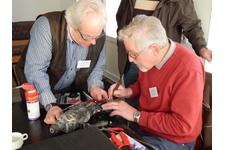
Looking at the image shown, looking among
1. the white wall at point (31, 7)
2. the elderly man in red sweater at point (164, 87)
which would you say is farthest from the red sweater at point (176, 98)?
the white wall at point (31, 7)

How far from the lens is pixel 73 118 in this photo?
3.46ft

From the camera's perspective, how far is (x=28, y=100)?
44.6 inches

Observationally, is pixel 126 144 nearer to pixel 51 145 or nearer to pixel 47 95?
pixel 51 145

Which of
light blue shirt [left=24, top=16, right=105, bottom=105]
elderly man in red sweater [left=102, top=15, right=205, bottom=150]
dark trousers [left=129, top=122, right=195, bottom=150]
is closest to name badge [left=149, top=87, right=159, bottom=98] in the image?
elderly man in red sweater [left=102, top=15, right=205, bottom=150]

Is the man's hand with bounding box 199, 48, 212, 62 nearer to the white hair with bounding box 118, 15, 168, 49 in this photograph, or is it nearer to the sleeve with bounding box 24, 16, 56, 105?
the white hair with bounding box 118, 15, 168, 49

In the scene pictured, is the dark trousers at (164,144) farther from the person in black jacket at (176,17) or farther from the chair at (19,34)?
the chair at (19,34)

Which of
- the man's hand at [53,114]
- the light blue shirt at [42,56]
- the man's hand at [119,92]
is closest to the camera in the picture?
the man's hand at [53,114]

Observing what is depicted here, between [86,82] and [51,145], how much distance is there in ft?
3.30

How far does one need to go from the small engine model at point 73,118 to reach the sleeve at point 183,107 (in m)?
0.37

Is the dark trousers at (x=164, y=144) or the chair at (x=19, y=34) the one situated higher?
the chair at (x=19, y=34)

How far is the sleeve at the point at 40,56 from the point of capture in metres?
1.38

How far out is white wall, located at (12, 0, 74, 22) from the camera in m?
4.89

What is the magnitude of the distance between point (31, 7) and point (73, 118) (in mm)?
4701

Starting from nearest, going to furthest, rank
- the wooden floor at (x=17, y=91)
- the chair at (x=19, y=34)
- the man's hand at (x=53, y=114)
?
1. the man's hand at (x=53, y=114)
2. the wooden floor at (x=17, y=91)
3. the chair at (x=19, y=34)
